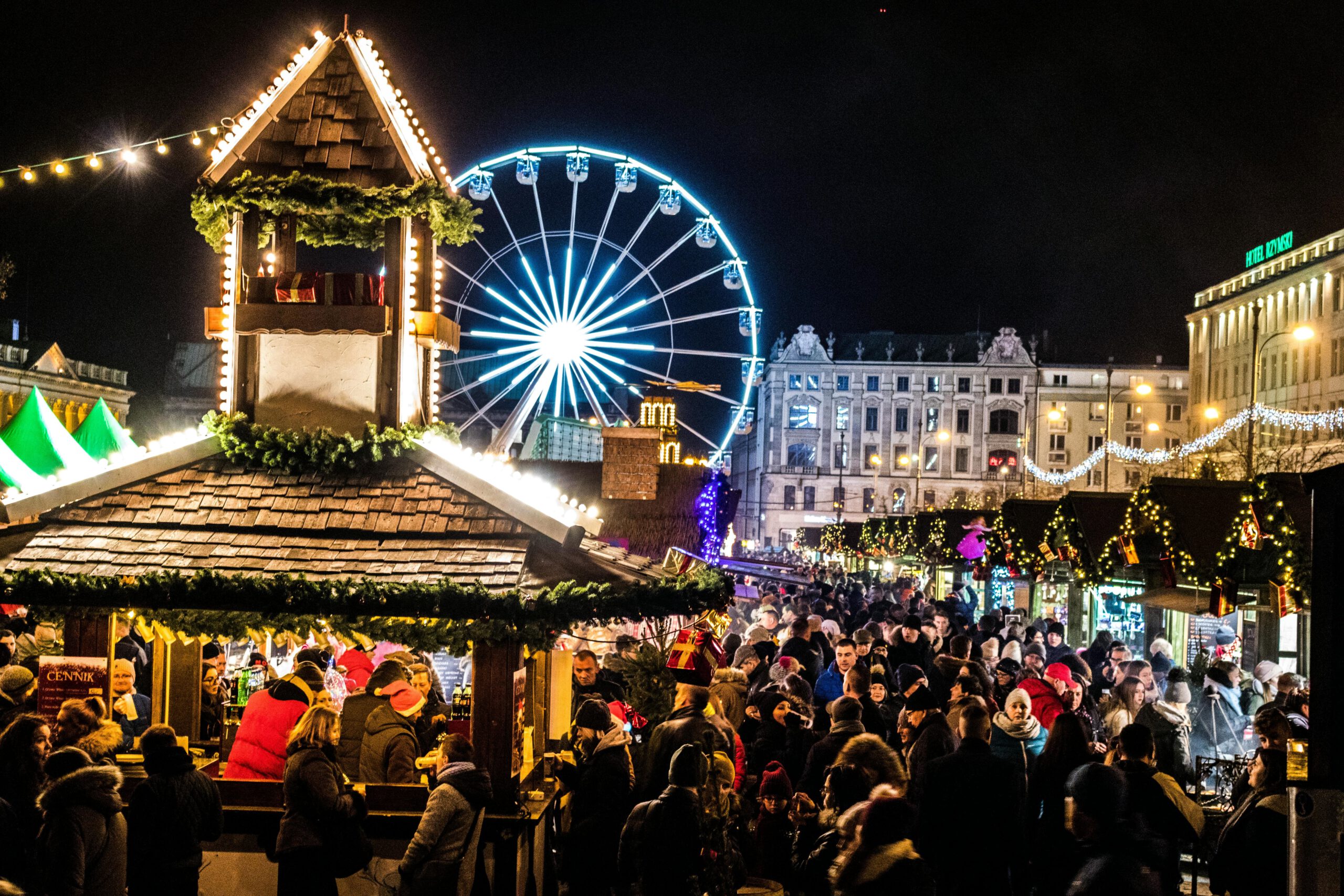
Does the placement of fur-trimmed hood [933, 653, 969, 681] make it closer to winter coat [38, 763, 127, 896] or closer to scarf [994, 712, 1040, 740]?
scarf [994, 712, 1040, 740]

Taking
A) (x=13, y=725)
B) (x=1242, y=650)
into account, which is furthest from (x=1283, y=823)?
(x=1242, y=650)

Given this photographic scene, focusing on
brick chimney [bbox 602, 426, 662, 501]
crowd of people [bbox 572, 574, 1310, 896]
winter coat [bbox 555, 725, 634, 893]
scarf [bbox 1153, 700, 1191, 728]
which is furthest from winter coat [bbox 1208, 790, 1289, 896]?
brick chimney [bbox 602, 426, 662, 501]

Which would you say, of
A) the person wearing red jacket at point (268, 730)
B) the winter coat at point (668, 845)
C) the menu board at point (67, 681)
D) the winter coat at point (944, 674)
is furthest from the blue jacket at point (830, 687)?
the menu board at point (67, 681)

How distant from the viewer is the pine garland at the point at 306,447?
7.66 metres

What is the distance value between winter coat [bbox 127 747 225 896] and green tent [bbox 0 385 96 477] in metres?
16.6

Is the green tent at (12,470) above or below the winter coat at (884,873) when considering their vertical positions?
above

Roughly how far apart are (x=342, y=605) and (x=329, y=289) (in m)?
2.44

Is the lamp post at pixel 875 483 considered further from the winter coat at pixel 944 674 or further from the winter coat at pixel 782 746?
the winter coat at pixel 782 746

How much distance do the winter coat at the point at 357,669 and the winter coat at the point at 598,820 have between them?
136 inches

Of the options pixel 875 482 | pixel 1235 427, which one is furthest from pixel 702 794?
pixel 875 482

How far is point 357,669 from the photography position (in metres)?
9.94

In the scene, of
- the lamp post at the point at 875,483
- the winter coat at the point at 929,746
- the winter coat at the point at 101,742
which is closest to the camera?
the winter coat at the point at 101,742

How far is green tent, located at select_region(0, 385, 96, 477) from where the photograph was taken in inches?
813

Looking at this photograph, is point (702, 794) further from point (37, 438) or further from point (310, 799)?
point (37, 438)
